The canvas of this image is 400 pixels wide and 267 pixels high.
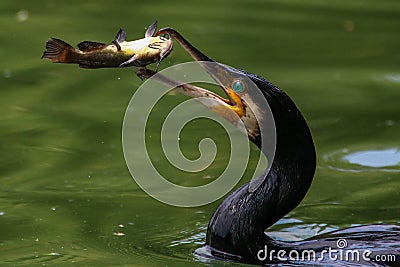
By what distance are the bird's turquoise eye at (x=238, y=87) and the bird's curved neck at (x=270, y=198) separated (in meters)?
0.28

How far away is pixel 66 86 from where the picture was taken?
358 inches

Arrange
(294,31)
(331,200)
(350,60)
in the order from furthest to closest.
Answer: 1. (294,31)
2. (350,60)
3. (331,200)

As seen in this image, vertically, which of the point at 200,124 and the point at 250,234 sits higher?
the point at 200,124

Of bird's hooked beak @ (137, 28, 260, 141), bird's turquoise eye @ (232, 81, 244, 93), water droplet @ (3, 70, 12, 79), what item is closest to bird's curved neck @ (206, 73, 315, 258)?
bird's hooked beak @ (137, 28, 260, 141)

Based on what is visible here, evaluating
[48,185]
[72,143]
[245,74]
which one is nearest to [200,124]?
[72,143]

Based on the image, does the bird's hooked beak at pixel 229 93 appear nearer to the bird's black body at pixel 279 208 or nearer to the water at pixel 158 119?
the bird's black body at pixel 279 208

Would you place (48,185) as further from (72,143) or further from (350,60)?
(350,60)

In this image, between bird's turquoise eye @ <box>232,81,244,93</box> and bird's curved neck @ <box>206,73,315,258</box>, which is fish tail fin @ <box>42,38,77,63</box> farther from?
bird's curved neck @ <box>206,73,315,258</box>

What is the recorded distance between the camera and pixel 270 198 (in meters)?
5.73

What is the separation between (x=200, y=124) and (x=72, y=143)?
1006 millimetres

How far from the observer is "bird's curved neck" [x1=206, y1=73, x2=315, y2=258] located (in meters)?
5.64

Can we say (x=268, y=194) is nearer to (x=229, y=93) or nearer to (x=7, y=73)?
(x=229, y=93)

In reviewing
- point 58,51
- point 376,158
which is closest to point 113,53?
point 58,51

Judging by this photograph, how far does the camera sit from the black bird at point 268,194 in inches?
218
